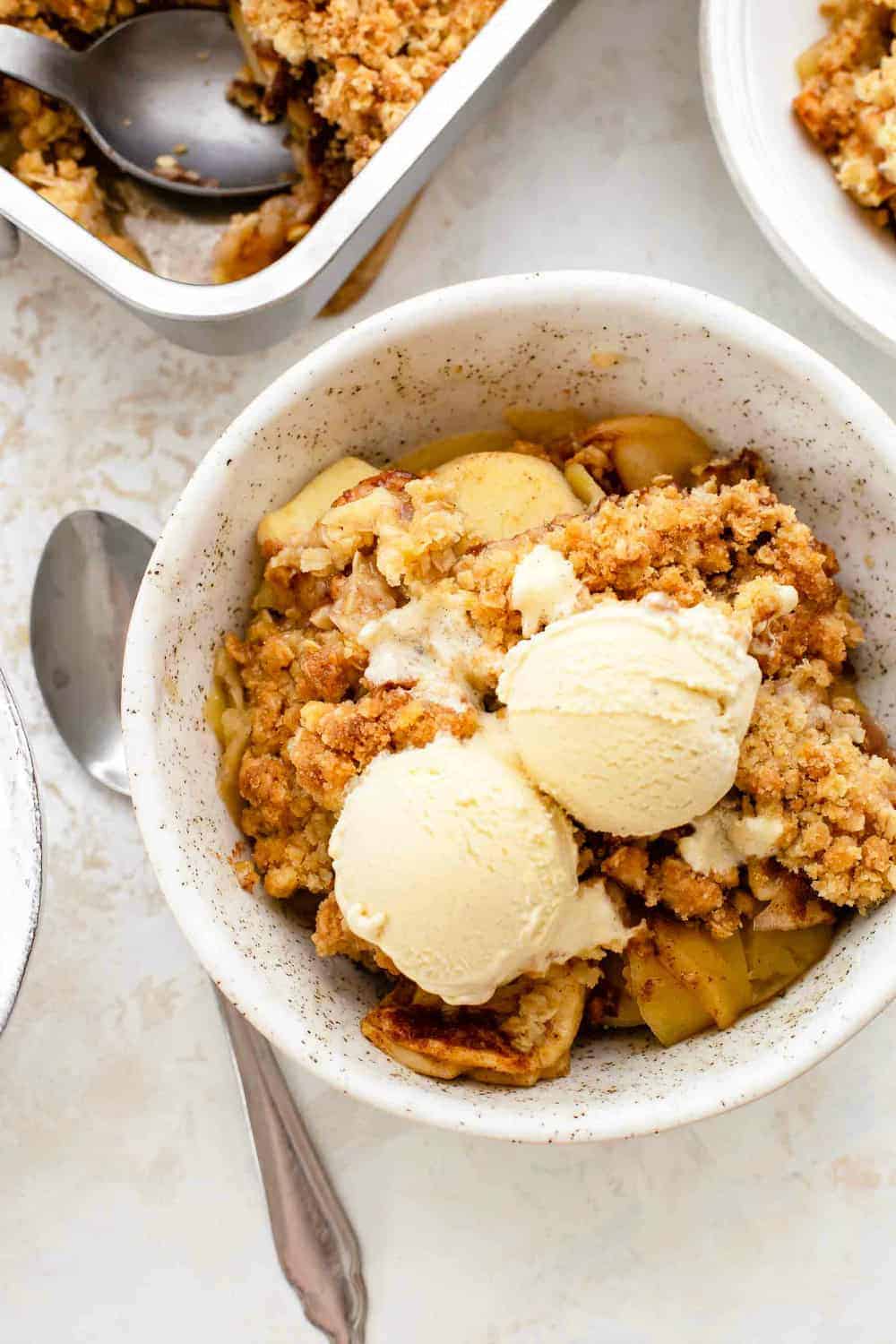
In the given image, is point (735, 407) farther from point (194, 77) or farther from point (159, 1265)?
point (159, 1265)

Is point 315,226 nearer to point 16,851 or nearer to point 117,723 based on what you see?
point 117,723

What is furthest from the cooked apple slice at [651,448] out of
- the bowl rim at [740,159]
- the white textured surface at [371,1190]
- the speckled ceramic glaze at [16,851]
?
the speckled ceramic glaze at [16,851]

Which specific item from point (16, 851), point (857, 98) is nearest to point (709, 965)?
point (16, 851)

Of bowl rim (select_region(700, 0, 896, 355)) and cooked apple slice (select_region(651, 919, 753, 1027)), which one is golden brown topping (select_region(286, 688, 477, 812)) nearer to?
cooked apple slice (select_region(651, 919, 753, 1027))

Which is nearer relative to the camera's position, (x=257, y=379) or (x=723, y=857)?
(x=723, y=857)

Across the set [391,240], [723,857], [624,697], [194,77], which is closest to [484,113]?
Result: [391,240]

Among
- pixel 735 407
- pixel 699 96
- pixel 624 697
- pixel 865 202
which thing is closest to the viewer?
pixel 624 697

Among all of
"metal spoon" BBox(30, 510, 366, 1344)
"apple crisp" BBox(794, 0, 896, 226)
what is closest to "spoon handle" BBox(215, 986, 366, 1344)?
"metal spoon" BBox(30, 510, 366, 1344)

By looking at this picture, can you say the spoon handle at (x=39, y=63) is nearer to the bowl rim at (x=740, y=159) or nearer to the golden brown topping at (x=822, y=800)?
the bowl rim at (x=740, y=159)
